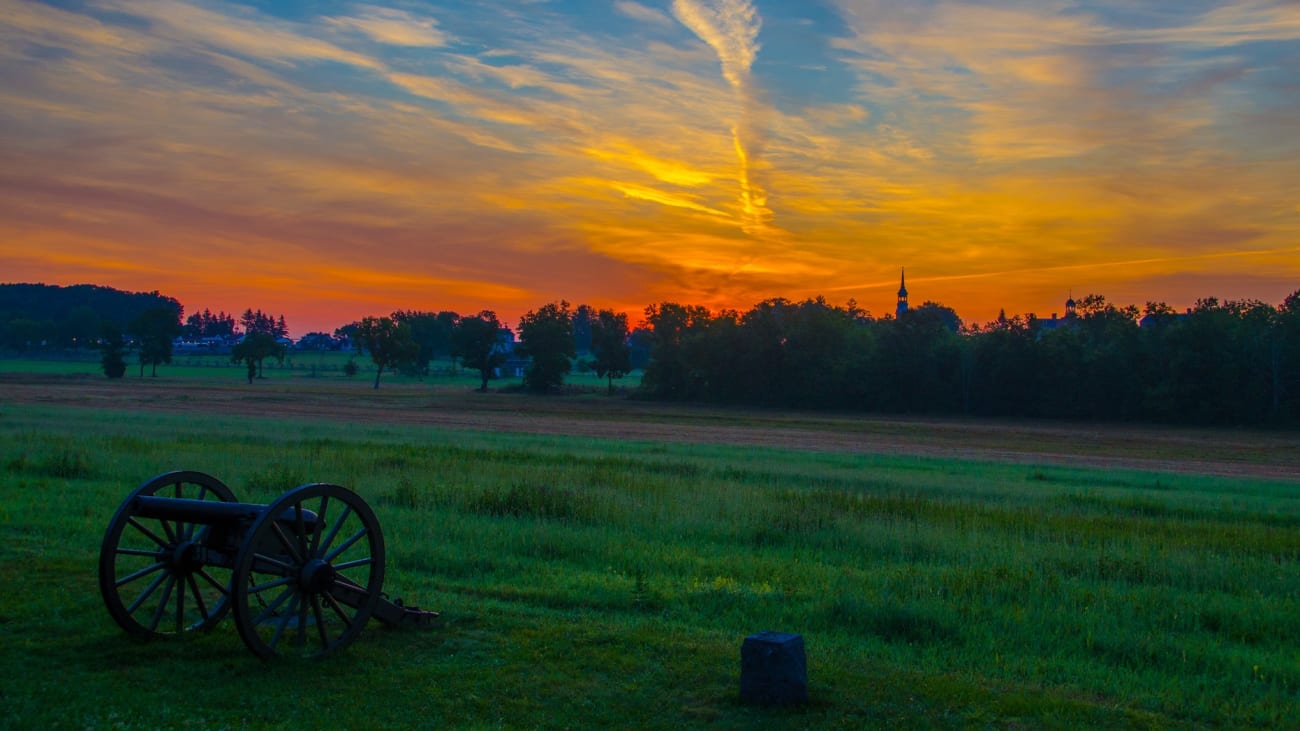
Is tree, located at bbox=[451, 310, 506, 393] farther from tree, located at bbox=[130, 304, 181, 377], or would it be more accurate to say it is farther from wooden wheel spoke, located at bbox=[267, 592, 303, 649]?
wooden wheel spoke, located at bbox=[267, 592, 303, 649]

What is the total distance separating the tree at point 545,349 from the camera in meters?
115

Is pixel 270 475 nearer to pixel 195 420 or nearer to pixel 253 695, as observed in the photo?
pixel 253 695

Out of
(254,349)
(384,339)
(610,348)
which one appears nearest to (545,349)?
(610,348)

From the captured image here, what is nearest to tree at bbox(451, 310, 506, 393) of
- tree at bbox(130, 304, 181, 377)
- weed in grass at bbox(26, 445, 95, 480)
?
tree at bbox(130, 304, 181, 377)

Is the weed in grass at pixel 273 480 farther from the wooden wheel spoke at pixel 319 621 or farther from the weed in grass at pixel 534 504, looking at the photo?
the wooden wheel spoke at pixel 319 621

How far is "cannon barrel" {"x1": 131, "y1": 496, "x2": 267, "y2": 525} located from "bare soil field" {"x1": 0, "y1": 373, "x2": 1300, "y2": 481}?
36078mm

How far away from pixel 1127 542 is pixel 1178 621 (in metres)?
5.36

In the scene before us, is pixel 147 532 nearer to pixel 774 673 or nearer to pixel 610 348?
pixel 774 673

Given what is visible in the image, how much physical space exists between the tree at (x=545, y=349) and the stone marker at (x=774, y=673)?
10834cm

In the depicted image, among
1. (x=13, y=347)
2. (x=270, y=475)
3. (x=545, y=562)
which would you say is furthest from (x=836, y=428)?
(x=13, y=347)

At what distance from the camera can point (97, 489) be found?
17047mm

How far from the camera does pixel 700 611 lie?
31.7ft

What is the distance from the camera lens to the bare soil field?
43906 mm

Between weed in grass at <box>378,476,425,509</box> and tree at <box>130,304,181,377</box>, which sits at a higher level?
tree at <box>130,304,181,377</box>
